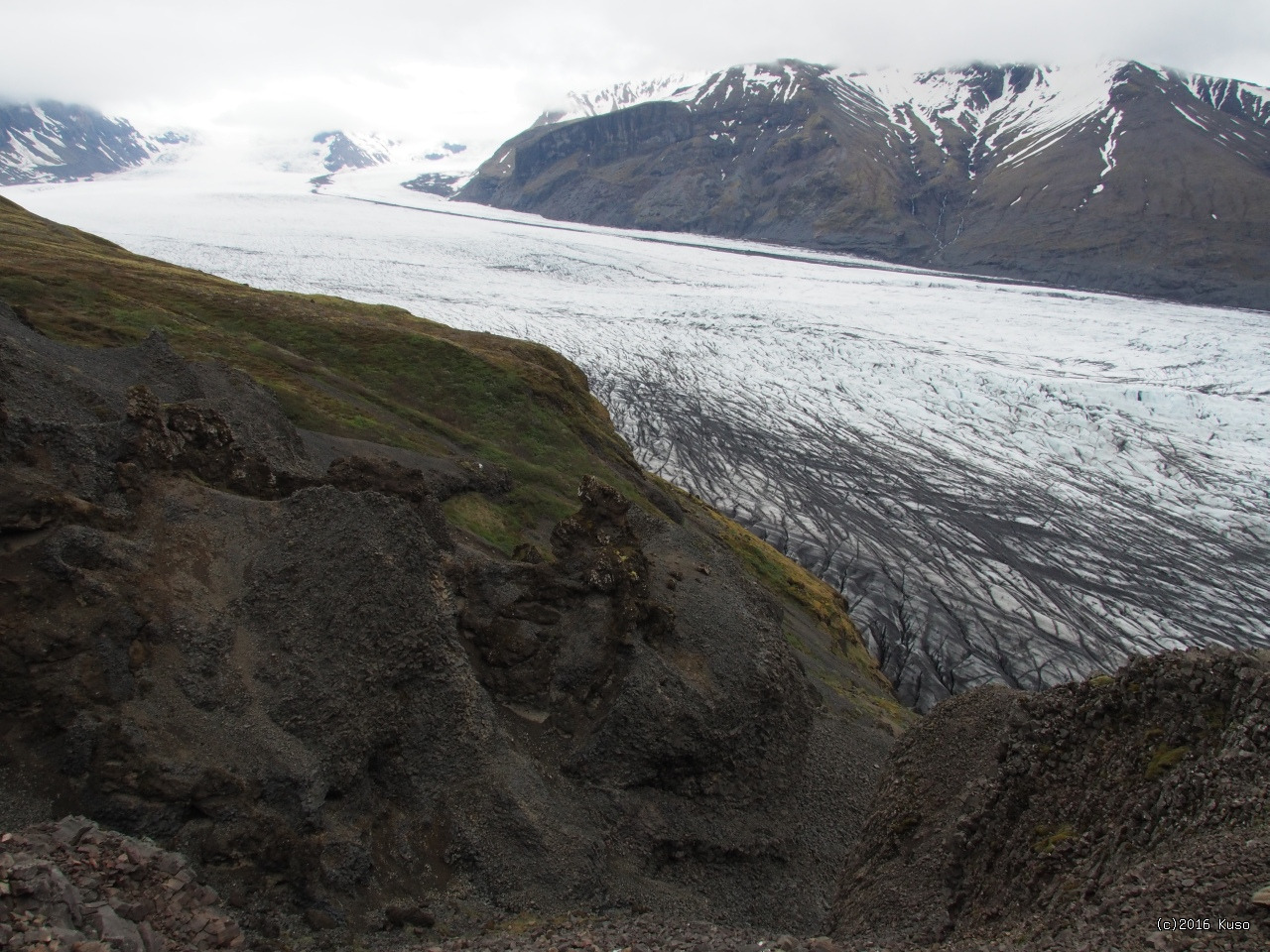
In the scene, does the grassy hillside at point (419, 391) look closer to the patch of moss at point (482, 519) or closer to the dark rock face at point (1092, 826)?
the patch of moss at point (482, 519)

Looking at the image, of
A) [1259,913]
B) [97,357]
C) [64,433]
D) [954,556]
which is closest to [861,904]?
[1259,913]

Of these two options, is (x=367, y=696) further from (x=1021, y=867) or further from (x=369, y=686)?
(x=1021, y=867)

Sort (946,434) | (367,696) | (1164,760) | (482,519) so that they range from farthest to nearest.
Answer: (946,434) → (482,519) → (367,696) → (1164,760)

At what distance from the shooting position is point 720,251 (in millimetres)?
194000

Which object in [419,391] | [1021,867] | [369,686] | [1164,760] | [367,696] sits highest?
[419,391]

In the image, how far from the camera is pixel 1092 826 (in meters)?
12.5

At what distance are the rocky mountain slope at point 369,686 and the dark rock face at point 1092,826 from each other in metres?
5.10

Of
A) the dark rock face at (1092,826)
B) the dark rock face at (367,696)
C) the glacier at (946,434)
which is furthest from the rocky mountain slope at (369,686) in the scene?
the glacier at (946,434)

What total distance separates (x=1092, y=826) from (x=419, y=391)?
40.3 meters

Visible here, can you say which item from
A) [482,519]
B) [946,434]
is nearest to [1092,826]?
[482,519]

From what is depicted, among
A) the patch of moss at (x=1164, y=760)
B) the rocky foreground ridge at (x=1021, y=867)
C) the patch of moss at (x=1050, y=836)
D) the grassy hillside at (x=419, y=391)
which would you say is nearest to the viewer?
the rocky foreground ridge at (x=1021, y=867)

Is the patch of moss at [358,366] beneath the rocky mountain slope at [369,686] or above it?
above

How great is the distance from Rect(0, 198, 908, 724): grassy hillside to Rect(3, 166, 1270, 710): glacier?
7.36 m

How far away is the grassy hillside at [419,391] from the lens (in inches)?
1369
